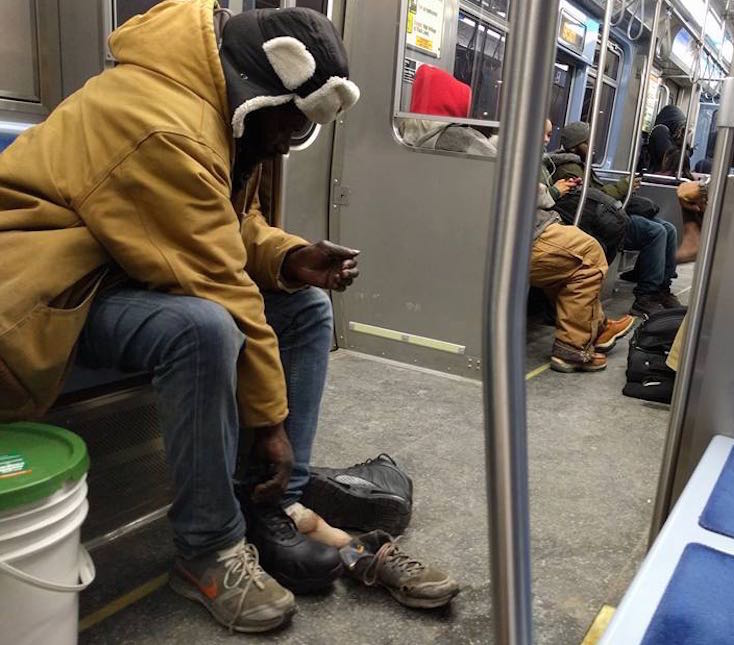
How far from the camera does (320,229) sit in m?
3.41

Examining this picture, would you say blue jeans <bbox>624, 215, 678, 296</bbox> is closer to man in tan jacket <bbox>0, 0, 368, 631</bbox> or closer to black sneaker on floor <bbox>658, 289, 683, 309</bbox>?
black sneaker on floor <bbox>658, 289, 683, 309</bbox>

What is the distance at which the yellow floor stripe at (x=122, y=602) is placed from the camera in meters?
1.42

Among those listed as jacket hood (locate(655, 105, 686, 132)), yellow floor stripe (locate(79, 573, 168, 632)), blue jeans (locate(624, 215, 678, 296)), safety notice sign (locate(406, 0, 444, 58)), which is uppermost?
safety notice sign (locate(406, 0, 444, 58))

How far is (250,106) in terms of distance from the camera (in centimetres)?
141

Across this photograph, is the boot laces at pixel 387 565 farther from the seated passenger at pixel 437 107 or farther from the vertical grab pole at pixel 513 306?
the seated passenger at pixel 437 107

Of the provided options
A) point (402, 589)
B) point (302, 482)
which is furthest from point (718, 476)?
point (302, 482)

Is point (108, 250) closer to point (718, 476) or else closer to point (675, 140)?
point (718, 476)

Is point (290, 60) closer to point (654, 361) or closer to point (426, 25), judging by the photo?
point (426, 25)

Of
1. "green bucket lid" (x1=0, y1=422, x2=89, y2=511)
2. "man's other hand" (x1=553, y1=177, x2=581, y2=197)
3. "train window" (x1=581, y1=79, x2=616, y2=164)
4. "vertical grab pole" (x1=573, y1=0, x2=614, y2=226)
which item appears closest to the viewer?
"green bucket lid" (x1=0, y1=422, x2=89, y2=511)

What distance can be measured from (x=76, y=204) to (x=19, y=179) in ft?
0.40

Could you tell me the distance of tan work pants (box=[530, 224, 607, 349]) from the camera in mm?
3484

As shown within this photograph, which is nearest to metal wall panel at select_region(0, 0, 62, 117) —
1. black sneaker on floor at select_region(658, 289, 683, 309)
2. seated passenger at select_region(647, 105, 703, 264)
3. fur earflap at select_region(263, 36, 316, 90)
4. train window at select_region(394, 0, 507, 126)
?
fur earflap at select_region(263, 36, 316, 90)

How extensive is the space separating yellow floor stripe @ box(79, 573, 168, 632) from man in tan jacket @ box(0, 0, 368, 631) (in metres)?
0.07

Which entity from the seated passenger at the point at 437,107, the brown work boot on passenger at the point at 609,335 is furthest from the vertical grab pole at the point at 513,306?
the brown work boot on passenger at the point at 609,335
